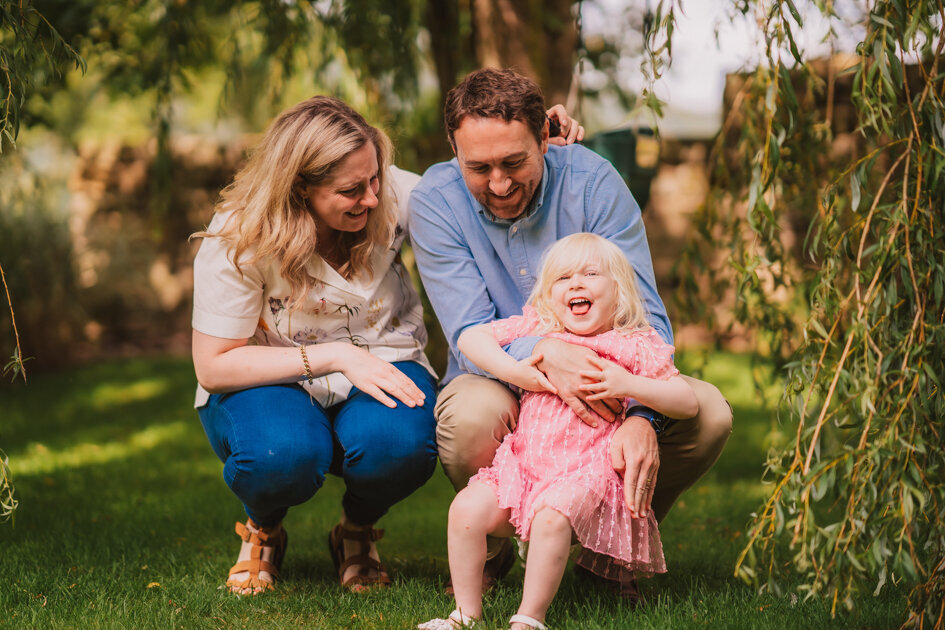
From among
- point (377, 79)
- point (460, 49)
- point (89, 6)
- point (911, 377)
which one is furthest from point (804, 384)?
point (89, 6)

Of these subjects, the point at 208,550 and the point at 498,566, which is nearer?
the point at 498,566

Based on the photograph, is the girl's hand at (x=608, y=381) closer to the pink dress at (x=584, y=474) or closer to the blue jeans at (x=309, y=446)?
the pink dress at (x=584, y=474)

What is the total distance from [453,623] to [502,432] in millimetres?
499

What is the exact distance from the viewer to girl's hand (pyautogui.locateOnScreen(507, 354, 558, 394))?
7.70 ft

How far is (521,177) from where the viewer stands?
2.48m

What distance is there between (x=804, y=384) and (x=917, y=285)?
0.31 metres

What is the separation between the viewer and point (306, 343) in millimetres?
2744

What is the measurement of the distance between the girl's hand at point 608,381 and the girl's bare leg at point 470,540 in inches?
13.7

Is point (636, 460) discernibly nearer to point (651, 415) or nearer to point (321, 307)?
point (651, 415)

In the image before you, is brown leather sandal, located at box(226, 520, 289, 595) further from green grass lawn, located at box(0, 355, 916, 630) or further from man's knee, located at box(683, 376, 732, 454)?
man's knee, located at box(683, 376, 732, 454)

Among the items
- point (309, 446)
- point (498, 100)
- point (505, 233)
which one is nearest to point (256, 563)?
point (309, 446)

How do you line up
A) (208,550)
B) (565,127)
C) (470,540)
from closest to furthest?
1. (470,540)
2. (565,127)
3. (208,550)

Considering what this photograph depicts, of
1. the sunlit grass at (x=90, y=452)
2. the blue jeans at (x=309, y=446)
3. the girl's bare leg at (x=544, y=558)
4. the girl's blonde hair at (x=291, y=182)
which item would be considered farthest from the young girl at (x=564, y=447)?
the sunlit grass at (x=90, y=452)

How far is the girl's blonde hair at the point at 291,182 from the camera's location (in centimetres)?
254
